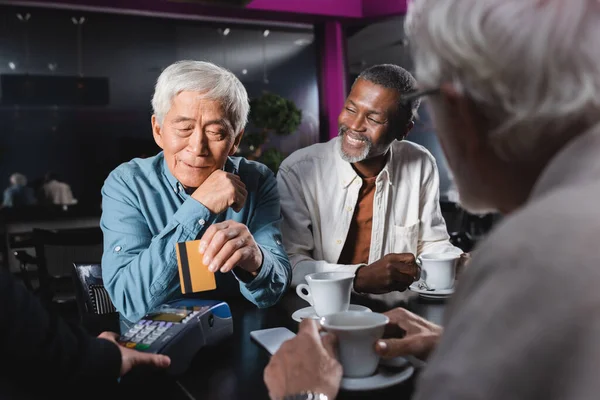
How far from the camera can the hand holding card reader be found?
3.22ft

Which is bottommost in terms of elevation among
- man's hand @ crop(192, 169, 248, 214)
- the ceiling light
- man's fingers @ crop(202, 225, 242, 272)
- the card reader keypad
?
the card reader keypad

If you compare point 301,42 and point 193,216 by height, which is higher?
point 301,42

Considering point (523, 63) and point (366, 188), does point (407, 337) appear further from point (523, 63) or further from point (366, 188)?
point (366, 188)

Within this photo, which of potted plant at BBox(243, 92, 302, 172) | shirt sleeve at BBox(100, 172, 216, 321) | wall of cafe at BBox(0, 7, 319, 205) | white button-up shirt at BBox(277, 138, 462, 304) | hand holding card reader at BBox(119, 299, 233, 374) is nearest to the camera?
hand holding card reader at BBox(119, 299, 233, 374)

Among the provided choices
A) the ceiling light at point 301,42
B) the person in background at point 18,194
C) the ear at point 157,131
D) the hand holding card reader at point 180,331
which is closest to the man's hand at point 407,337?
the hand holding card reader at point 180,331

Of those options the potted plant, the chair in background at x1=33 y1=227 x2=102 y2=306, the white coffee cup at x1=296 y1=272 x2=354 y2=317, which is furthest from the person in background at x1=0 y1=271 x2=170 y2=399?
the potted plant

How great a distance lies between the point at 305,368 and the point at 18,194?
6248 millimetres

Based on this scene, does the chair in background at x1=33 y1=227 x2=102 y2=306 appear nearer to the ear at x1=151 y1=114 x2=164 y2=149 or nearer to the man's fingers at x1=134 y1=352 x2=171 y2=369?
the ear at x1=151 y1=114 x2=164 y2=149

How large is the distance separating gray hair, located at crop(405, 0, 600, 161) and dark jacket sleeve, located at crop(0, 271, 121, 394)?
650 mm

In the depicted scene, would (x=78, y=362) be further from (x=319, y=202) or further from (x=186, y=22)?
(x=186, y=22)

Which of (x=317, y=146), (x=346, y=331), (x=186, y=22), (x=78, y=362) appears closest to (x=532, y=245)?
(x=346, y=331)

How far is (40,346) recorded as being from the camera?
2.55 ft

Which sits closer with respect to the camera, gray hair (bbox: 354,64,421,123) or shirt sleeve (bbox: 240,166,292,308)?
shirt sleeve (bbox: 240,166,292,308)

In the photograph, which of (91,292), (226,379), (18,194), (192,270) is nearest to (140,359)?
(226,379)
